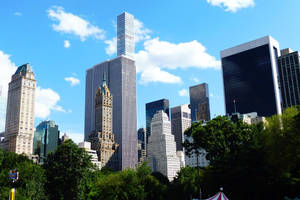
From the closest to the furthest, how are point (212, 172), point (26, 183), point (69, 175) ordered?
point (212, 172) → point (26, 183) → point (69, 175)

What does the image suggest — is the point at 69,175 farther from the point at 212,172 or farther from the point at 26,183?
the point at 212,172

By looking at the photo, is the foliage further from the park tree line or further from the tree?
the tree

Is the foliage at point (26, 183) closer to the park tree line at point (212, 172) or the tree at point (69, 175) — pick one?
the park tree line at point (212, 172)

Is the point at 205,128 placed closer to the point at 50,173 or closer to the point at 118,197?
the point at 118,197

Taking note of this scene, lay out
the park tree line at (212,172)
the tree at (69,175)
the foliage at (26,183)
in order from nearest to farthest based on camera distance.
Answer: the park tree line at (212,172) → the foliage at (26,183) → the tree at (69,175)

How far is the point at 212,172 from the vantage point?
5306 cm

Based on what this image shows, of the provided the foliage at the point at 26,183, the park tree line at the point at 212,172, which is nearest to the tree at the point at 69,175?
the park tree line at the point at 212,172

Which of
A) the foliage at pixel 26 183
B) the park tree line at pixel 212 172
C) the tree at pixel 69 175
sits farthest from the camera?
the tree at pixel 69 175

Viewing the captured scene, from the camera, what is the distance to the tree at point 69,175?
66688 mm

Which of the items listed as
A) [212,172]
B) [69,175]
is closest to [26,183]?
[69,175]

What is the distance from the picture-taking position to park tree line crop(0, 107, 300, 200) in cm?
4144

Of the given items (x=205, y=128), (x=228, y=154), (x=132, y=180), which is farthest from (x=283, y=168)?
(x=132, y=180)

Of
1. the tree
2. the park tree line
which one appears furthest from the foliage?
the tree

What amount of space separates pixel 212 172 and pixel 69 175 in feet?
92.3
